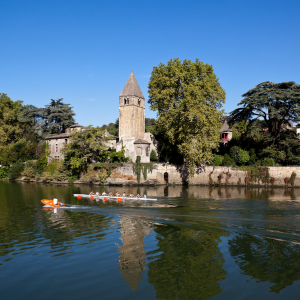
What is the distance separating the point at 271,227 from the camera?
1569 cm

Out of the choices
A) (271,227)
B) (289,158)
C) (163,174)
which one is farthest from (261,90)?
(271,227)

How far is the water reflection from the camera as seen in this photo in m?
10.3

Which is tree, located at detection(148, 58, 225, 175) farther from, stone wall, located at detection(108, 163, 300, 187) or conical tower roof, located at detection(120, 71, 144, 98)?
conical tower roof, located at detection(120, 71, 144, 98)

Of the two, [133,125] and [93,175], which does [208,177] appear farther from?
[93,175]

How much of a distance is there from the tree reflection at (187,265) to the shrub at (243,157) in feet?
87.2

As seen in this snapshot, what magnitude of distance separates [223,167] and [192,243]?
88.9 feet

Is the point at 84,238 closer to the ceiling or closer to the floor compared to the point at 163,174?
closer to the floor

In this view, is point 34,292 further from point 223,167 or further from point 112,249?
point 223,167

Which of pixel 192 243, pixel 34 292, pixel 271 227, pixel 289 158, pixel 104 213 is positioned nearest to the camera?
pixel 34 292

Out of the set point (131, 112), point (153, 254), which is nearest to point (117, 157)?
point (131, 112)

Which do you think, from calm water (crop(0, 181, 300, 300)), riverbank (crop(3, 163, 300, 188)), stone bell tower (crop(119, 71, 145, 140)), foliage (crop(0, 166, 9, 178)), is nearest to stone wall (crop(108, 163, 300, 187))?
riverbank (crop(3, 163, 300, 188))

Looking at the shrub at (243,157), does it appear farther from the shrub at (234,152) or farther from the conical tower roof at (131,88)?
the conical tower roof at (131,88)

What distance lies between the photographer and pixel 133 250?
42.0ft

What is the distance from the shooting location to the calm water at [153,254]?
9.41m
